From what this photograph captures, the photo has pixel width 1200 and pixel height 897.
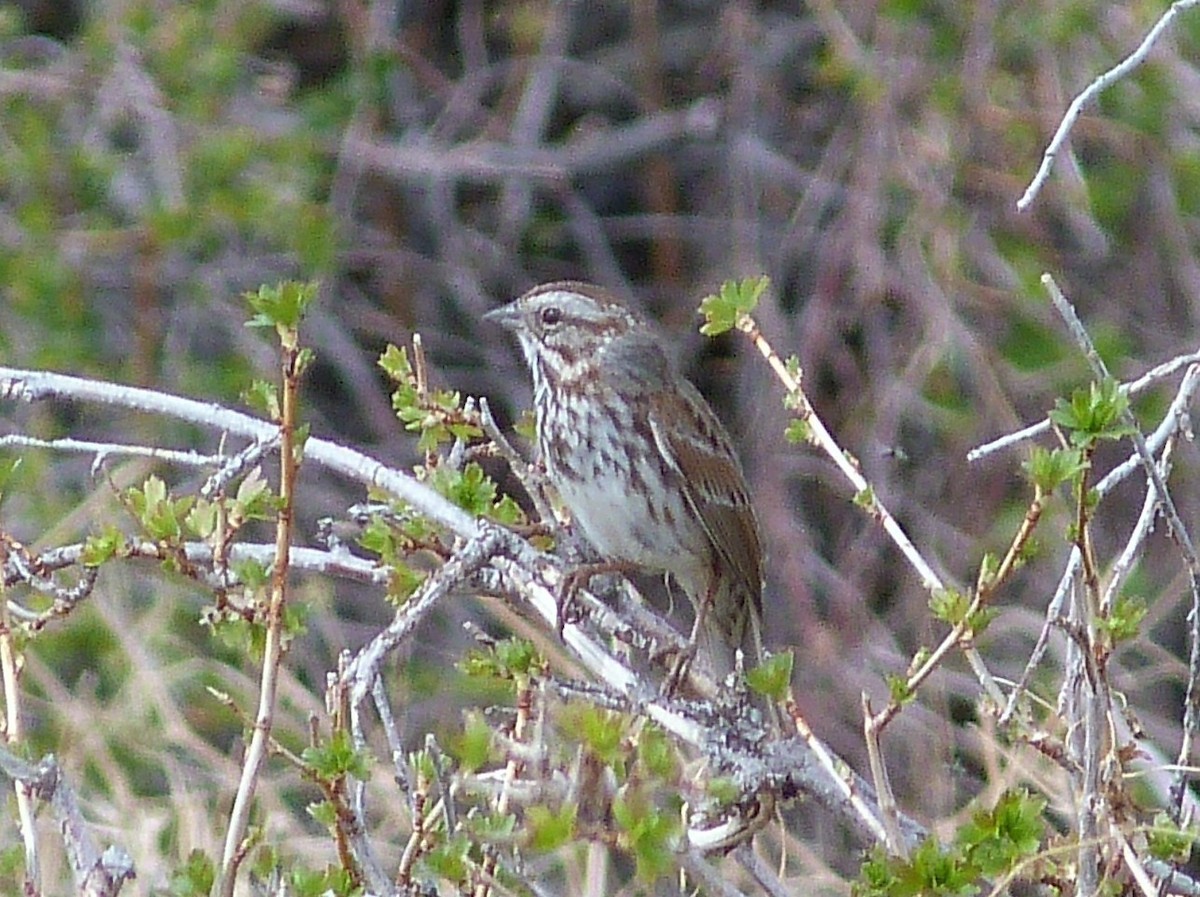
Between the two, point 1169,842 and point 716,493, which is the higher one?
point 1169,842

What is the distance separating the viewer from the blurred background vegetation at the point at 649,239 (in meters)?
6.71

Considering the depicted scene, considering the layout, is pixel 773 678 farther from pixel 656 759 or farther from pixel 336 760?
pixel 336 760

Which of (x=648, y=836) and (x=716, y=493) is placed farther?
(x=716, y=493)

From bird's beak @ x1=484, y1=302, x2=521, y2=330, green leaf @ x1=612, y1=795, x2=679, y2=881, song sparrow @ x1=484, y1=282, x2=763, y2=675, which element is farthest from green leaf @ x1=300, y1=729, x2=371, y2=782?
bird's beak @ x1=484, y1=302, x2=521, y2=330

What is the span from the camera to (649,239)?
7.83m

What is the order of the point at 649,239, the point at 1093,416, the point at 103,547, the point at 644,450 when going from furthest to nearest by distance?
the point at 649,239 → the point at 644,450 → the point at 103,547 → the point at 1093,416

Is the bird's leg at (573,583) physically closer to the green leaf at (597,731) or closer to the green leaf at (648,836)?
the green leaf at (597,731)

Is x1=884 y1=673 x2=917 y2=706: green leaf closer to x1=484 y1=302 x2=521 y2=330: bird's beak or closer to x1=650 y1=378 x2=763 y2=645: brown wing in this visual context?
x1=650 y1=378 x2=763 y2=645: brown wing

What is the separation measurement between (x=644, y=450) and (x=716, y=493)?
175mm

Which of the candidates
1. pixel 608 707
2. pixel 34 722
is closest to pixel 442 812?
pixel 608 707

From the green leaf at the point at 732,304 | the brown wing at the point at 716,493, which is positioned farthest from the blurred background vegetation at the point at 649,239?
the green leaf at the point at 732,304

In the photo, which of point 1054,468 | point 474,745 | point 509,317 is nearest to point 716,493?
point 509,317

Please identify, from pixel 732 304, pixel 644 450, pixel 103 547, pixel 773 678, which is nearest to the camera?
pixel 773 678

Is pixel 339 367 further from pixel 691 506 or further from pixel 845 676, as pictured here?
pixel 691 506
